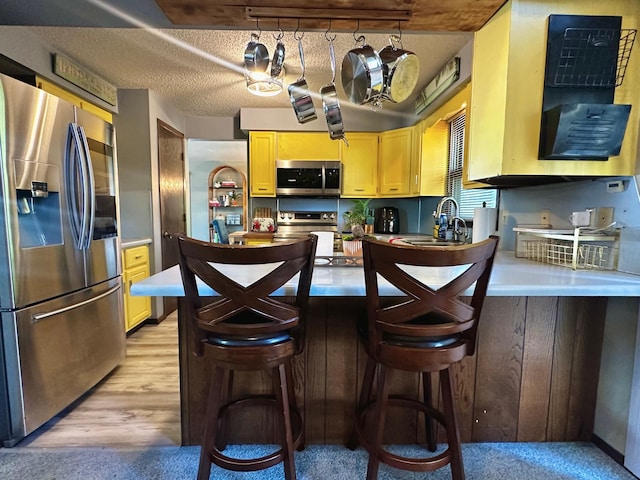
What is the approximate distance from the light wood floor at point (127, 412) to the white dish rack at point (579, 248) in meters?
2.15

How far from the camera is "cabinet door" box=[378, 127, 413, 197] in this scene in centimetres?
366

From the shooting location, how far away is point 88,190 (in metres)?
1.85

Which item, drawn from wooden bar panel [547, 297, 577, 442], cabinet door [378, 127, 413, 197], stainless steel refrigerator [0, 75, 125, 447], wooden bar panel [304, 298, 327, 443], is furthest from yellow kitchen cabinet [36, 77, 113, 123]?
wooden bar panel [547, 297, 577, 442]

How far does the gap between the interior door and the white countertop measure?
2.32m

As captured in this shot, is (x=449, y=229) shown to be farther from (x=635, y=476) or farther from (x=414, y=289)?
(x=414, y=289)

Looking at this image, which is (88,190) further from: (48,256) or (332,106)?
(332,106)

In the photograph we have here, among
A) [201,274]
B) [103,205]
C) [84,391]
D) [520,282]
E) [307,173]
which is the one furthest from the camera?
[307,173]

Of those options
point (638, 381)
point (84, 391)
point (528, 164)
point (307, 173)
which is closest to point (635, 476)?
point (638, 381)

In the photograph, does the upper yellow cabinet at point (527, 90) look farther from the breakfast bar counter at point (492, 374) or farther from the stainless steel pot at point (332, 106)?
the stainless steel pot at point (332, 106)

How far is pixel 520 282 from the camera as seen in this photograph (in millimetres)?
1225

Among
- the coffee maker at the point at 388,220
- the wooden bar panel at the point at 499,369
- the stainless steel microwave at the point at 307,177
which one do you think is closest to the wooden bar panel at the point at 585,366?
the wooden bar panel at the point at 499,369

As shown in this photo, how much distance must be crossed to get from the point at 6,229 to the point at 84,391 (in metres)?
1.09

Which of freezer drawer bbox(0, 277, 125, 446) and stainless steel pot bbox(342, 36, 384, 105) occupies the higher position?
stainless steel pot bbox(342, 36, 384, 105)

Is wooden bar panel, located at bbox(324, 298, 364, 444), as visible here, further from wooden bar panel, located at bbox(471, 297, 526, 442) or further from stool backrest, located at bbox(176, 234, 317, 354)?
wooden bar panel, located at bbox(471, 297, 526, 442)
